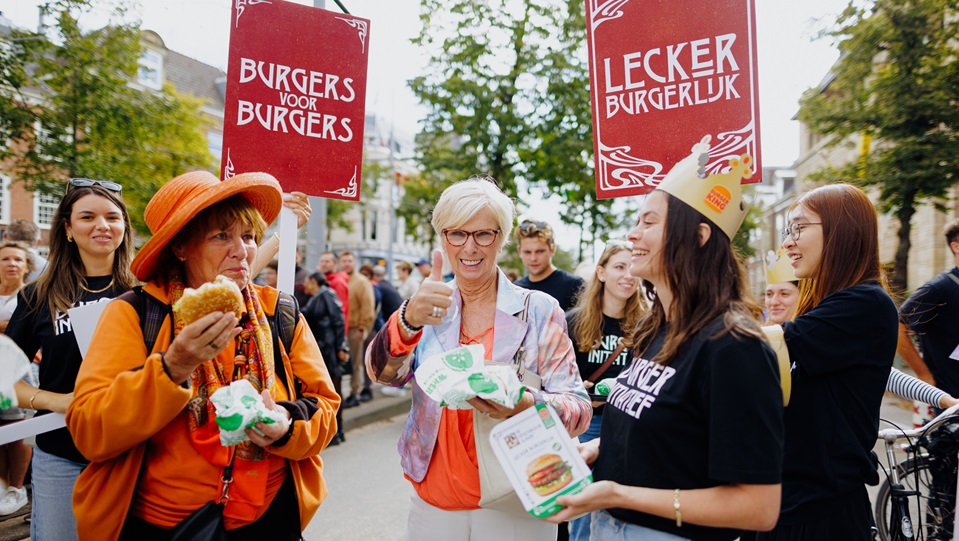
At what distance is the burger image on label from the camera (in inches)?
62.6

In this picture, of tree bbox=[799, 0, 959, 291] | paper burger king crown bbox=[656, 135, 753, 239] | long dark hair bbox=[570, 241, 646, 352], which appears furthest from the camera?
tree bbox=[799, 0, 959, 291]

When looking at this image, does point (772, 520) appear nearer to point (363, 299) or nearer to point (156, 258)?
point (156, 258)

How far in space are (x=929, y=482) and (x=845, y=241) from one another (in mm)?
2013

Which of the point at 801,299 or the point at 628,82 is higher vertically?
the point at 628,82

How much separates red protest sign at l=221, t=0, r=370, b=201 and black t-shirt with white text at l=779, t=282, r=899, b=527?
7.54 ft

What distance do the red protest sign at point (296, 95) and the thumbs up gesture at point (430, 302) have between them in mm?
1374

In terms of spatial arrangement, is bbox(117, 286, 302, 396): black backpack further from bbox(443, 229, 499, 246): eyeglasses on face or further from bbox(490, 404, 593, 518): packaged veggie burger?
bbox(490, 404, 593, 518): packaged veggie burger

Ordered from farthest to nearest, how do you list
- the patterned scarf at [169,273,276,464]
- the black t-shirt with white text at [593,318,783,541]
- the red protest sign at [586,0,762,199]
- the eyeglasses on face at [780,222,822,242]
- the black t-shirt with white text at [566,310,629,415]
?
1. the black t-shirt with white text at [566,310,629,415]
2. the red protest sign at [586,0,762,199]
3. the eyeglasses on face at [780,222,822,242]
4. the patterned scarf at [169,273,276,464]
5. the black t-shirt with white text at [593,318,783,541]

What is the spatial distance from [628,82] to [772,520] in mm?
2279

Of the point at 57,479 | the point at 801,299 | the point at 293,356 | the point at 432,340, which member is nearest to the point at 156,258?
the point at 293,356

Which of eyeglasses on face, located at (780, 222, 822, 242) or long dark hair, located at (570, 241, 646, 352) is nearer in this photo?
eyeglasses on face, located at (780, 222, 822, 242)

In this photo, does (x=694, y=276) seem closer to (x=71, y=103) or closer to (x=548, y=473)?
(x=548, y=473)

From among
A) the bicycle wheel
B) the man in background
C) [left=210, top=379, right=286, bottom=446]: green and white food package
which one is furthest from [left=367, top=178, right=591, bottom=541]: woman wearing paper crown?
the man in background

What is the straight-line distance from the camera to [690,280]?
1.71m
